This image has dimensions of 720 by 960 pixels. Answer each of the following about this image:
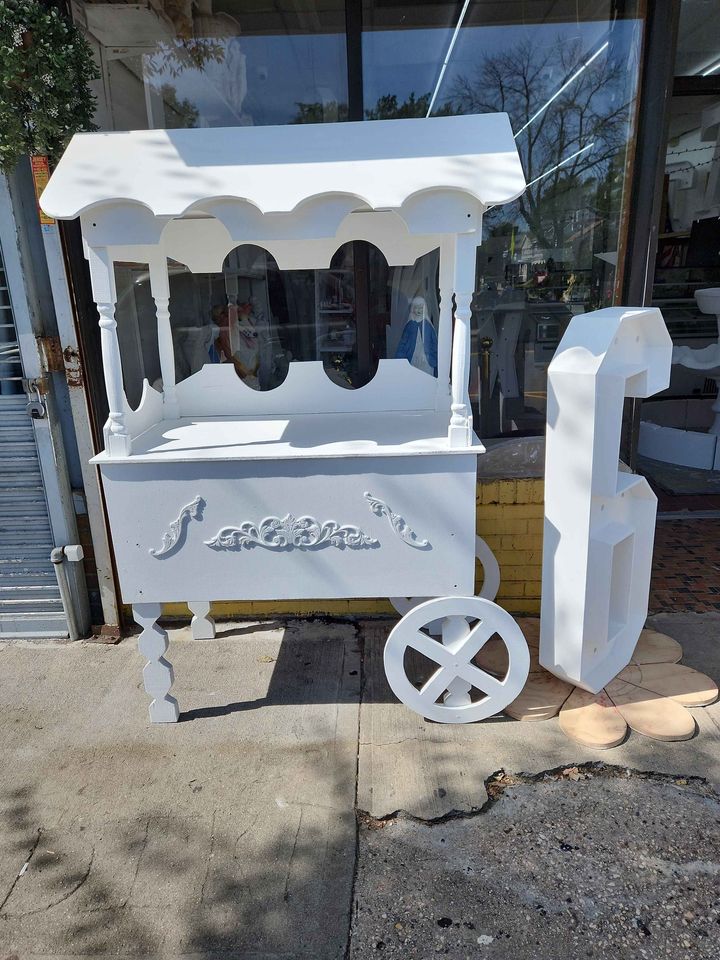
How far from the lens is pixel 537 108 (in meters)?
3.80

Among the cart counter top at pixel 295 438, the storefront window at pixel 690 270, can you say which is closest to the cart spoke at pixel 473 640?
the cart counter top at pixel 295 438

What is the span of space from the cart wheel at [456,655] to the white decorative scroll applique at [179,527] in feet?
3.26

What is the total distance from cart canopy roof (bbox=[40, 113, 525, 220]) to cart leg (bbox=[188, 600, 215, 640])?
7.37 ft

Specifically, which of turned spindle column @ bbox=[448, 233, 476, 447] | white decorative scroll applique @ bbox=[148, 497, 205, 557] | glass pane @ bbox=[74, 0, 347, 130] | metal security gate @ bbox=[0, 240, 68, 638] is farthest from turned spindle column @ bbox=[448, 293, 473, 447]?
metal security gate @ bbox=[0, 240, 68, 638]

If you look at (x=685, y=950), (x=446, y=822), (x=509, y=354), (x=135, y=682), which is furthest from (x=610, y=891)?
(x=509, y=354)

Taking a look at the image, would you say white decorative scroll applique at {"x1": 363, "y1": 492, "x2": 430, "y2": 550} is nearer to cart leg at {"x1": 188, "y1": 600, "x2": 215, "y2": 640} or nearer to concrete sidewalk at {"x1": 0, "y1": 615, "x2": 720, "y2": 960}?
concrete sidewalk at {"x1": 0, "y1": 615, "x2": 720, "y2": 960}

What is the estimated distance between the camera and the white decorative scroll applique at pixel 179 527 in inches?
109

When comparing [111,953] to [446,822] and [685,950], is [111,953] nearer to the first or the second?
[446,822]

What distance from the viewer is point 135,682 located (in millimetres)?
3465

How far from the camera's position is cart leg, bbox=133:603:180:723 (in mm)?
2936

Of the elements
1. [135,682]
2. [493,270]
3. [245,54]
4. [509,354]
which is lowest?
[135,682]

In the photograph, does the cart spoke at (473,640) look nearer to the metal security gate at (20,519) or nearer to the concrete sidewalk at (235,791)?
the concrete sidewalk at (235,791)

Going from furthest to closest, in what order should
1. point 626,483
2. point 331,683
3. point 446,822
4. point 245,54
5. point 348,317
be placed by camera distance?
point 348,317 → point 245,54 → point 331,683 → point 626,483 → point 446,822

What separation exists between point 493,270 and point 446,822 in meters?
3.05
